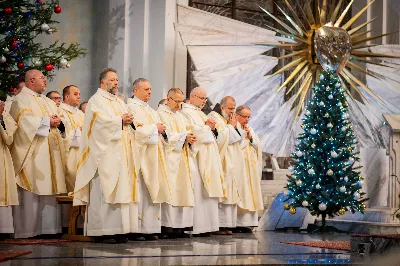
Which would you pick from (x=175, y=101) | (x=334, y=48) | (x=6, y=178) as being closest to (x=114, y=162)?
(x=6, y=178)

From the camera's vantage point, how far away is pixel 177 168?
9305 millimetres

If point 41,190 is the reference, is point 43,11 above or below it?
above

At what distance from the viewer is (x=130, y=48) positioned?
42.2 feet

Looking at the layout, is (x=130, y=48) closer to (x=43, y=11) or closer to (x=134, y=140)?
(x=43, y=11)

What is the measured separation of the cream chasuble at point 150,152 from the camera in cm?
872

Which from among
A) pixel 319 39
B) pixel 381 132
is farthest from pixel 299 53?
pixel 381 132

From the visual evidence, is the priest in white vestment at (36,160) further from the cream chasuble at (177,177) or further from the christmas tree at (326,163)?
the christmas tree at (326,163)

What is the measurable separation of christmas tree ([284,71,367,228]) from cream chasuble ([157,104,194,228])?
241 cm

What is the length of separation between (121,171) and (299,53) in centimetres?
676

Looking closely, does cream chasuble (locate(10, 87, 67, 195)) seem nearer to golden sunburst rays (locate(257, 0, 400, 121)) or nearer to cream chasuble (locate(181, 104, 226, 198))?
cream chasuble (locate(181, 104, 226, 198))

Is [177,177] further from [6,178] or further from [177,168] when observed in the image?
[6,178]

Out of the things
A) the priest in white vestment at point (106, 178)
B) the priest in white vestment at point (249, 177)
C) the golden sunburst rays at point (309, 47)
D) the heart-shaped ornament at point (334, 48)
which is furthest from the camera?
the golden sunburst rays at point (309, 47)

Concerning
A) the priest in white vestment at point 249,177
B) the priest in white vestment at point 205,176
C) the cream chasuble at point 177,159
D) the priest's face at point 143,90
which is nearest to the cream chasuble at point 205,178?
the priest in white vestment at point 205,176

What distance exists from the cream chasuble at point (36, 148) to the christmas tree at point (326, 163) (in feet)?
12.8
